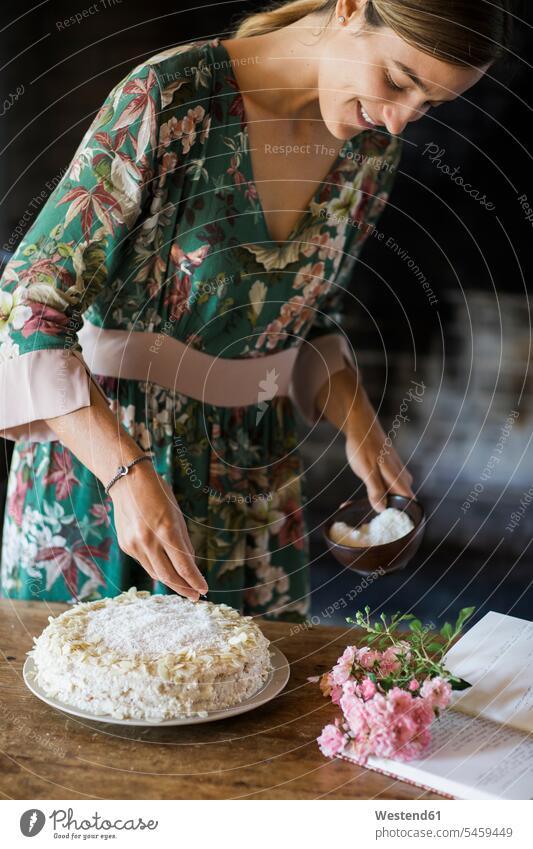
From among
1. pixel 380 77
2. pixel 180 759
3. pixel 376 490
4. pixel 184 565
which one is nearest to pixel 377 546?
pixel 376 490

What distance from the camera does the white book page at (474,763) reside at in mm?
593

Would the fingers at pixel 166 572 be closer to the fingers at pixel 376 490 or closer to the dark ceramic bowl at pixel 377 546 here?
the dark ceramic bowl at pixel 377 546

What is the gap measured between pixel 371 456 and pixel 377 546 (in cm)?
Result: 19

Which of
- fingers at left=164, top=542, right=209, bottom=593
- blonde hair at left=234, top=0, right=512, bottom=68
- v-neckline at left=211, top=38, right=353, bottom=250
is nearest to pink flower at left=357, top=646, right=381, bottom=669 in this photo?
fingers at left=164, top=542, right=209, bottom=593

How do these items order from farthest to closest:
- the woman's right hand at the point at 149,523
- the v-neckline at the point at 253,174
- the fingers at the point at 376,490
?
1. the fingers at the point at 376,490
2. the v-neckline at the point at 253,174
3. the woman's right hand at the point at 149,523

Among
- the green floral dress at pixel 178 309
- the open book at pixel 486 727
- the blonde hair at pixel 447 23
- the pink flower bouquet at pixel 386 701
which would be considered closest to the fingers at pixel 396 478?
the green floral dress at pixel 178 309

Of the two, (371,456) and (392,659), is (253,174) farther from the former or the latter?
(392,659)

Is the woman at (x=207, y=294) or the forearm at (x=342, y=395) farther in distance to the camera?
the forearm at (x=342, y=395)

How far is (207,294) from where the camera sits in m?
0.87

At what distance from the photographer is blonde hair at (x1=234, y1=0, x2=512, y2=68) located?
31.3 inches

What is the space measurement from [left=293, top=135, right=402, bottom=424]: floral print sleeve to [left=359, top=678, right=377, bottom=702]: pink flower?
513mm

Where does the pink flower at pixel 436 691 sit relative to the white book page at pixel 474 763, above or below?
above

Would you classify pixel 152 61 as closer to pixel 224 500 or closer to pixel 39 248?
pixel 39 248
